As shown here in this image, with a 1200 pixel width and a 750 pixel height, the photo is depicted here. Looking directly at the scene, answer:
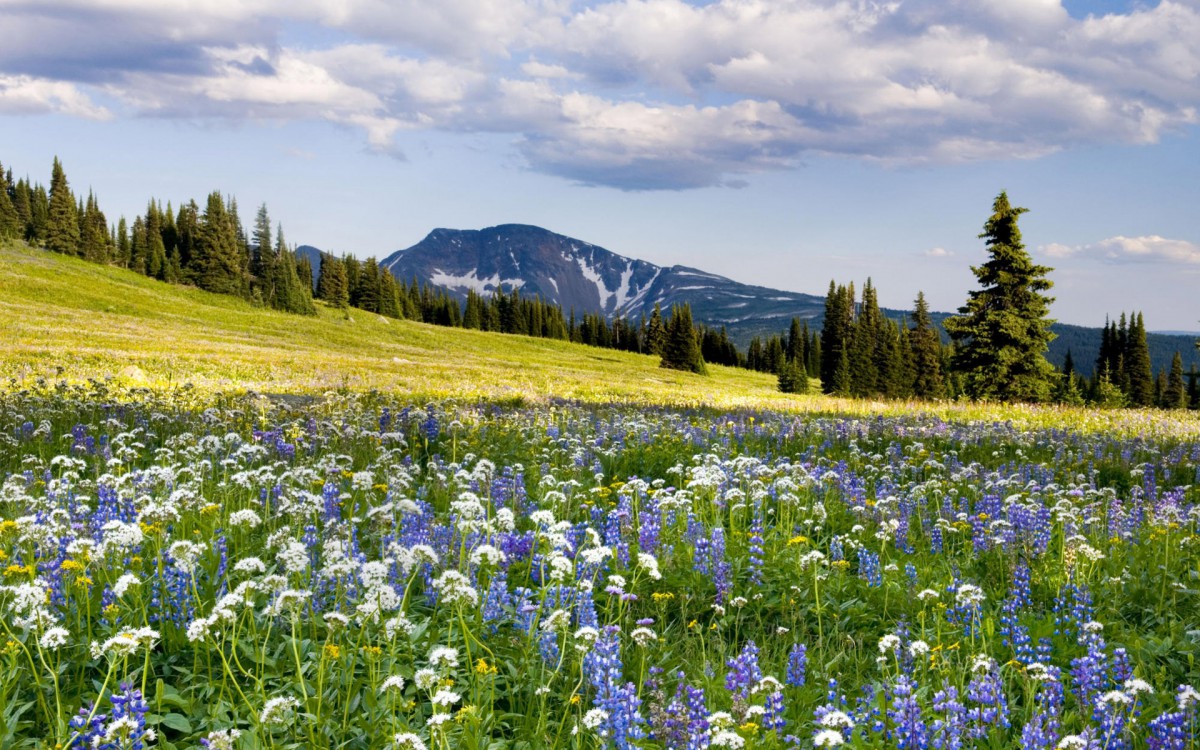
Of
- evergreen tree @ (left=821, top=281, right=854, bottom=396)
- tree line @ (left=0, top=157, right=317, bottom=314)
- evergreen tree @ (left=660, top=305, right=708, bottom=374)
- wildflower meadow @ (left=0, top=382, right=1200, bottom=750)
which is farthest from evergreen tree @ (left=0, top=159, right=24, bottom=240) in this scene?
wildflower meadow @ (left=0, top=382, right=1200, bottom=750)

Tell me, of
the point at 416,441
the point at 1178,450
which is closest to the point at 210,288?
the point at 416,441

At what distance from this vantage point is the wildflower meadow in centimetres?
395

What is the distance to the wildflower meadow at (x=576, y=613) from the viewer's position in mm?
3945

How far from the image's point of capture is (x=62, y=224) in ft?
346

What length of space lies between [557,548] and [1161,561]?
235 inches

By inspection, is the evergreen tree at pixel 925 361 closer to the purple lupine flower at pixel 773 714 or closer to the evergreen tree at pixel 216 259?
the evergreen tree at pixel 216 259

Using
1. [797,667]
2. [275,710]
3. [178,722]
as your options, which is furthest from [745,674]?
[178,722]

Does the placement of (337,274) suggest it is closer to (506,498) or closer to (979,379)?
(979,379)

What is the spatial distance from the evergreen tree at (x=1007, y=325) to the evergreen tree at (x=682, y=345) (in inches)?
1983

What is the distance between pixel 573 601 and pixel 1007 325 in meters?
45.0

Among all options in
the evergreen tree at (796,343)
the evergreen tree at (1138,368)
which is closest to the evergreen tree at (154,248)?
the evergreen tree at (796,343)

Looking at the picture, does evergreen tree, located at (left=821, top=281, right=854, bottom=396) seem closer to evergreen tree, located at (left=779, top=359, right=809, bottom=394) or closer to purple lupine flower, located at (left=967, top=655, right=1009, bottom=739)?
evergreen tree, located at (left=779, top=359, right=809, bottom=394)

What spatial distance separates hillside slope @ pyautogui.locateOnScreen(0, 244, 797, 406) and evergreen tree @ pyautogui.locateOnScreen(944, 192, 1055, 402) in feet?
41.3

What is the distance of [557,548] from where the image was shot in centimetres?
567
